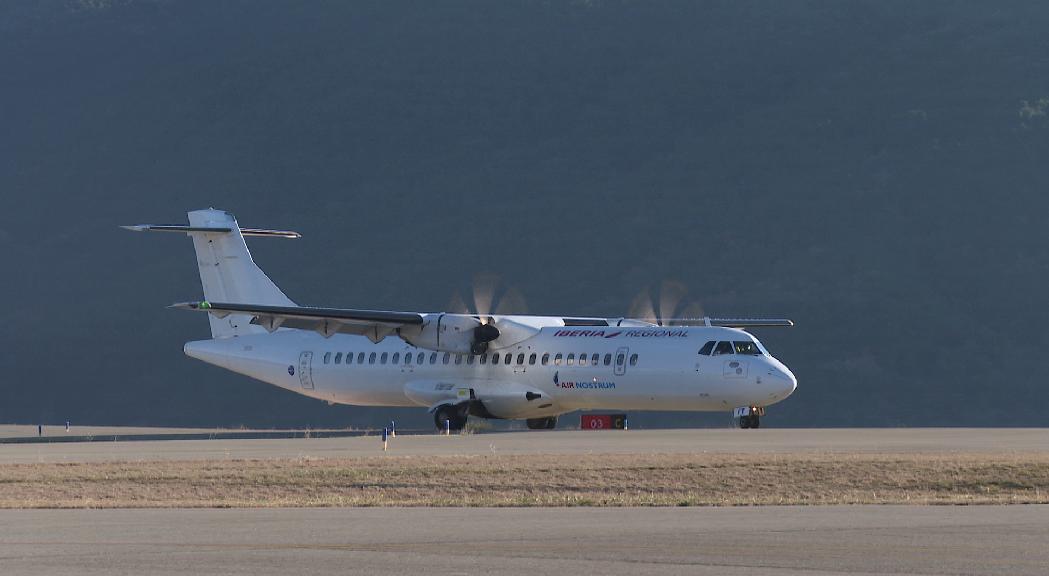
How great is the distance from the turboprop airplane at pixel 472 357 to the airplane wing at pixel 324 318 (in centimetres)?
4

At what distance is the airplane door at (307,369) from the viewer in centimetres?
5266

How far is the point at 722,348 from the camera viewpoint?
44.9 metres

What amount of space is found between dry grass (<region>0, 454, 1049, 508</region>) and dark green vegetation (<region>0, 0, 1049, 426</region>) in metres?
65.5

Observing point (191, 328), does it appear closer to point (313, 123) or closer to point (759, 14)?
point (313, 123)

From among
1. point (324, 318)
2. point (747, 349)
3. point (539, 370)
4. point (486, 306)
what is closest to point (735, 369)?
point (747, 349)

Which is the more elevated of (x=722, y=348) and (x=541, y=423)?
(x=722, y=348)

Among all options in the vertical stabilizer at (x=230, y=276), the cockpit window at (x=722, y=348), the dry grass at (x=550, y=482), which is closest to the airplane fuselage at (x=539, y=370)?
the cockpit window at (x=722, y=348)

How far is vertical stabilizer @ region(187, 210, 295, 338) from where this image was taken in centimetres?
5472

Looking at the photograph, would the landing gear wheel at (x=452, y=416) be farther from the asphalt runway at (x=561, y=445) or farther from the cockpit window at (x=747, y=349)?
the cockpit window at (x=747, y=349)

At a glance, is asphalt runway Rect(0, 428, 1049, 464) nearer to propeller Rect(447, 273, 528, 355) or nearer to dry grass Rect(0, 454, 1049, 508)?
dry grass Rect(0, 454, 1049, 508)

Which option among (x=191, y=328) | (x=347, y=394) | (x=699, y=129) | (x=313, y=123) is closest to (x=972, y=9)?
(x=699, y=129)

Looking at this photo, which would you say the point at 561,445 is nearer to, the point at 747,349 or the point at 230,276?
the point at 747,349

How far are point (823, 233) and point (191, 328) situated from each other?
4410cm

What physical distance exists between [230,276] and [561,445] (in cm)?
1962
